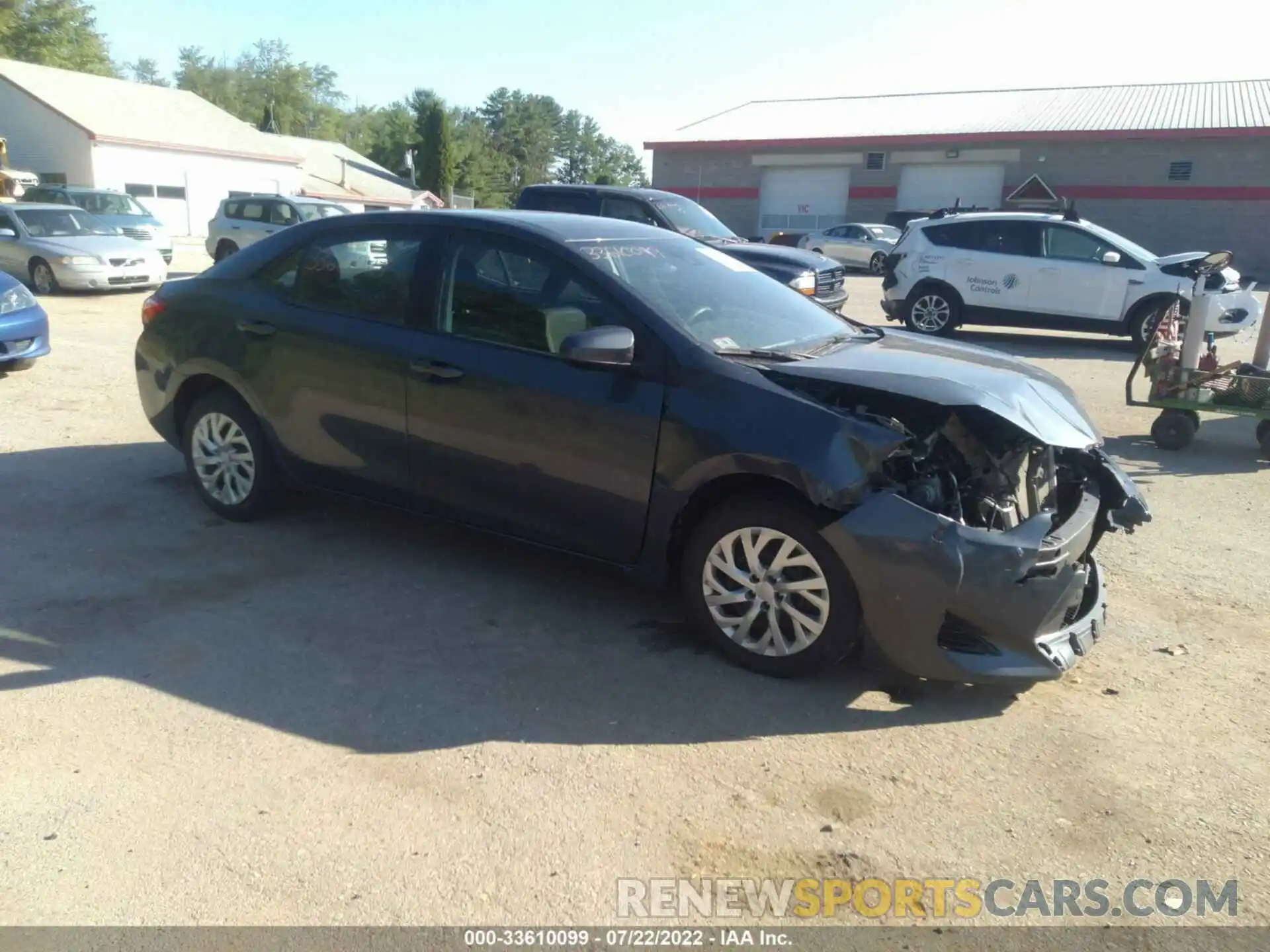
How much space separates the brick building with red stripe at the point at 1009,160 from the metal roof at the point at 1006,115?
0.09 meters

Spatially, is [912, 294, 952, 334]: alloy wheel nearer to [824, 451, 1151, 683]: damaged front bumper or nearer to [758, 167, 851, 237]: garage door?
[824, 451, 1151, 683]: damaged front bumper

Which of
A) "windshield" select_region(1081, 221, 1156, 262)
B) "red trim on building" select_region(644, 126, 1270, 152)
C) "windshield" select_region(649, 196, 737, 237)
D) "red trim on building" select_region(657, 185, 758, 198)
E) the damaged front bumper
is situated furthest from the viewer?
"red trim on building" select_region(657, 185, 758, 198)

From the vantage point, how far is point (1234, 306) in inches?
514

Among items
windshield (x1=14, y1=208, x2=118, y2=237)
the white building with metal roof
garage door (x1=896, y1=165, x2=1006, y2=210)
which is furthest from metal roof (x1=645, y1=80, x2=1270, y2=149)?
windshield (x1=14, y1=208, x2=118, y2=237)

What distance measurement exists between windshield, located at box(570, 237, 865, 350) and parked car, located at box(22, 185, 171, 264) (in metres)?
18.9

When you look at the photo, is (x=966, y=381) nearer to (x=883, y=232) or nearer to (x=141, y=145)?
(x=883, y=232)

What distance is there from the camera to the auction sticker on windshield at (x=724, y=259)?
5.25 metres

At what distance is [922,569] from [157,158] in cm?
4227

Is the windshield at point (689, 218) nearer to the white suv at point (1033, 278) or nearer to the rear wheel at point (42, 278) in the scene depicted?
the white suv at point (1033, 278)

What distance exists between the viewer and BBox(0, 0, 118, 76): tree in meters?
56.0

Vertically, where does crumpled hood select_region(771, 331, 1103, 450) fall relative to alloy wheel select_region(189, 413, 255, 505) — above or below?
above

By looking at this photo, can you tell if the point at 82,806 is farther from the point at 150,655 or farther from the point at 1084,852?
the point at 1084,852

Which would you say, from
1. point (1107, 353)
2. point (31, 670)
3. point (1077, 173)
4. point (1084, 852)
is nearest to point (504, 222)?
point (31, 670)

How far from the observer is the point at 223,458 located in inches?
222
